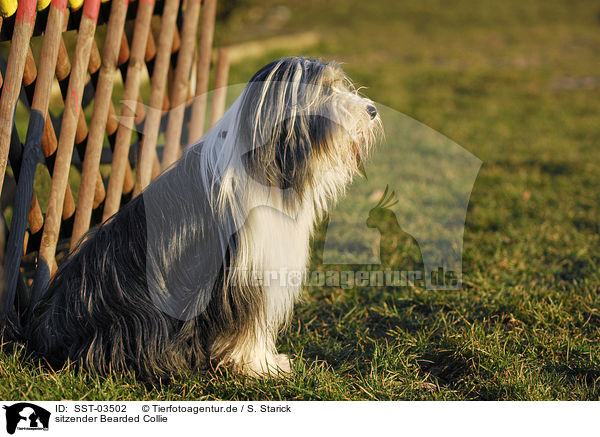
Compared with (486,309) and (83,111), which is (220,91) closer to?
(83,111)

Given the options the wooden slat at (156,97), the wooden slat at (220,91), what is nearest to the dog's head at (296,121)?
the wooden slat at (156,97)

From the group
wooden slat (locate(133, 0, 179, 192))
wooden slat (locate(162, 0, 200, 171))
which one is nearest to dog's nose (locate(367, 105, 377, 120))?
wooden slat (locate(133, 0, 179, 192))

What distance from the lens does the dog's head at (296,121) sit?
7.63ft

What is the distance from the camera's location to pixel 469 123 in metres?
8.09

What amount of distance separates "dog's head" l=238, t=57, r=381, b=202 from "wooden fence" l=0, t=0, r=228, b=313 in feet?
3.45

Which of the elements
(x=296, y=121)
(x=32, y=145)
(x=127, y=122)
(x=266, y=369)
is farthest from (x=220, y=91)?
(x=266, y=369)

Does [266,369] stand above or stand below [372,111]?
below

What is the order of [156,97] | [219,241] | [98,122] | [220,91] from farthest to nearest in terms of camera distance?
[220,91] < [156,97] < [98,122] < [219,241]

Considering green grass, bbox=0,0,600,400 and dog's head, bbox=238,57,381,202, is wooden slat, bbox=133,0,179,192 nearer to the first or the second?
green grass, bbox=0,0,600,400
